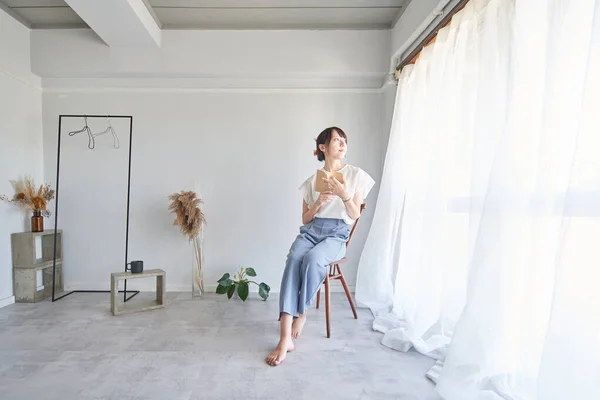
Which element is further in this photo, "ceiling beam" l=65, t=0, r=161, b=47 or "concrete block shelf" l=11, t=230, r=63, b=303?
"concrete block shelf" l=11, t=230, r=63, b=303

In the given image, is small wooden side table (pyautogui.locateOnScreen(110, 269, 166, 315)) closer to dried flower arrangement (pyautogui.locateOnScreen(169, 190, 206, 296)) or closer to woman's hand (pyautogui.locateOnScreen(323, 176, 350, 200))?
dried flower arrangement (pyautogui.locateOnScreen(169, 190, 206, 296))

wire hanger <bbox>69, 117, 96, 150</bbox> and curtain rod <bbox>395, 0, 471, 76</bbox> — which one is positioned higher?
curtain rod <bbox>395, 0, 471, 76</bbox>

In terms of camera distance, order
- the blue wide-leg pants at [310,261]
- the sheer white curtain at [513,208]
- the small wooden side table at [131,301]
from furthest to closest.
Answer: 1. the small wooden side table at [131,301]
2. the blue wide-leg pants at [310,261]
3. the sheer white curtain at [513,208]

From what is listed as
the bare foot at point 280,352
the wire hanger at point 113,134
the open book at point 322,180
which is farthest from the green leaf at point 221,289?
the wire hanger at point 113,134

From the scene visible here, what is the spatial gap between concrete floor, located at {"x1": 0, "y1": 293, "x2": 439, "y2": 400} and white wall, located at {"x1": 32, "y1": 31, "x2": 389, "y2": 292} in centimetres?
66

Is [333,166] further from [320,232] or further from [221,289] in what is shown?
[221,289]

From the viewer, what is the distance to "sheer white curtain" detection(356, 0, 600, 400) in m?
1.05

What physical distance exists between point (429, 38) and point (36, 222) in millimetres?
3556

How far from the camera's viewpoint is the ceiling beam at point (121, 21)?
2338 mm

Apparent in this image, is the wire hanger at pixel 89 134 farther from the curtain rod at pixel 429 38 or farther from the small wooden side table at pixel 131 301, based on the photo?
the curtain rod at pixel 429 38

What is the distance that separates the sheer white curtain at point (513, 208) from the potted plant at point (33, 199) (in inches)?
123

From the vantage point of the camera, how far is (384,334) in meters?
2.25

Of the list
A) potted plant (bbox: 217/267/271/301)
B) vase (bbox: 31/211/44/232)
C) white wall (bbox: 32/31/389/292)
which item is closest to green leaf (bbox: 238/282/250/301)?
potted plant (bbox: 217/267/271/301)

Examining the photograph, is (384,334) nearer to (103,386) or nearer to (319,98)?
(103,386)
